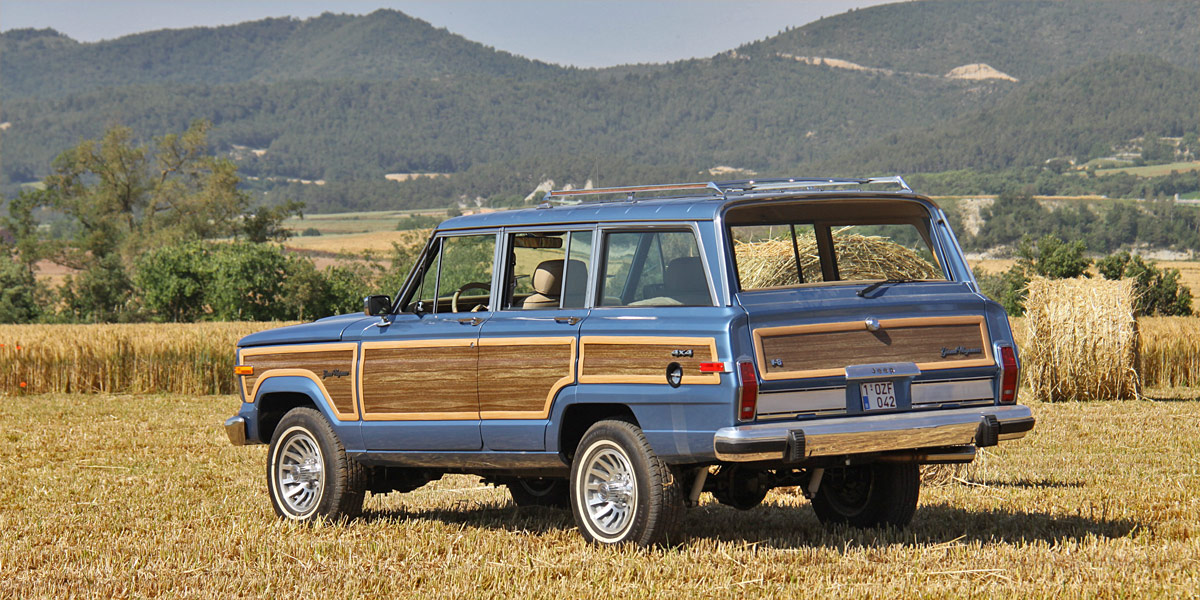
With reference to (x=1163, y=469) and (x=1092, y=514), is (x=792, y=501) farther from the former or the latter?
(x=1163, y=469)

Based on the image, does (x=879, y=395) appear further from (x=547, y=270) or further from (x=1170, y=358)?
(x=1170, y=358)

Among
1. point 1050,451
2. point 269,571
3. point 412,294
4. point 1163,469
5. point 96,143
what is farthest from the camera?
point 96,143

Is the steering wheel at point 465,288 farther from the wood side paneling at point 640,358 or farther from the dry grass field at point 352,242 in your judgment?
the dry grass field at point 352,242

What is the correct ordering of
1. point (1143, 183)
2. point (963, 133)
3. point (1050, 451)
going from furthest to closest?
point (963, 133)
point (1143, 183)
point (1050, 451)

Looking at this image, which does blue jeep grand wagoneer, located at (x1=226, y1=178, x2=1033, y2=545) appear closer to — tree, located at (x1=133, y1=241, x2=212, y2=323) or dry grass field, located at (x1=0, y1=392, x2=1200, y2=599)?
dry grass field, located at (x1=0, y1=392, x2=1200, y2=599)

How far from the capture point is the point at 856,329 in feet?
26.0

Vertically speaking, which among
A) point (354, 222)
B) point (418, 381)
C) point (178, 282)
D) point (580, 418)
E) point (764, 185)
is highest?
point (764, 185)

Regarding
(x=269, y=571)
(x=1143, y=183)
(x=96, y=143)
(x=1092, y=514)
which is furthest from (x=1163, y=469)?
(x=1143, y=183)

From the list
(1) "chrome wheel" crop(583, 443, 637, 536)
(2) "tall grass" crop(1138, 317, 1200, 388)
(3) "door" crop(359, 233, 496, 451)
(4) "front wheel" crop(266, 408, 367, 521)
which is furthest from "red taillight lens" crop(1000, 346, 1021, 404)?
(2) "tall grass" crop(1138, 317, 1200, 388)

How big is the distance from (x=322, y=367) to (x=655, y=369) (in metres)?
3.05

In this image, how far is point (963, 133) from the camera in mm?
195500

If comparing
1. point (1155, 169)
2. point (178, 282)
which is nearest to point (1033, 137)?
point (1155, 169)

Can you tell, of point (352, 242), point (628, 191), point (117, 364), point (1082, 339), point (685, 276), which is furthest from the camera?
point (352, 242)

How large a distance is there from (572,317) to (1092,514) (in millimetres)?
3960
